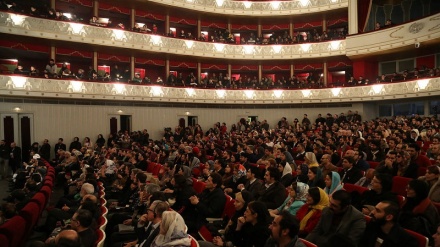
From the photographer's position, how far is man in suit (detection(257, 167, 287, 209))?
15.3 feet

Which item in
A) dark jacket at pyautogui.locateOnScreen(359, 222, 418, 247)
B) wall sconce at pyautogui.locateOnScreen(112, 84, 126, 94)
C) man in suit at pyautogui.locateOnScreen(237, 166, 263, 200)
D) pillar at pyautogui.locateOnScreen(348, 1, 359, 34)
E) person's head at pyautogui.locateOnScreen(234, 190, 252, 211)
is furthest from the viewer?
pillar at pyautogui.locateOnScreen(348, 1, 359, 34)

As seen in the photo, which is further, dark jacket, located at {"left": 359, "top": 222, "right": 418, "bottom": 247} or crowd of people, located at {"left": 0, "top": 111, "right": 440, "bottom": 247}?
crowd of people, located at {"left": 0, "top": 111, "right": 440, "bottom": 247}

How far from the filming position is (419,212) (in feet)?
11.2

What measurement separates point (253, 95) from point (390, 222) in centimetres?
1630

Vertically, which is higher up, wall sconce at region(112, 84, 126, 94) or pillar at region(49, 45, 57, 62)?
pillar at region(49, 45, 57, 62)

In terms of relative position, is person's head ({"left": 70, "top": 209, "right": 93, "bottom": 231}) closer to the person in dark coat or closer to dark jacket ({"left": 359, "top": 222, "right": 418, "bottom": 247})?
the person in dark coat

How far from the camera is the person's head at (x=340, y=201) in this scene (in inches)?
130

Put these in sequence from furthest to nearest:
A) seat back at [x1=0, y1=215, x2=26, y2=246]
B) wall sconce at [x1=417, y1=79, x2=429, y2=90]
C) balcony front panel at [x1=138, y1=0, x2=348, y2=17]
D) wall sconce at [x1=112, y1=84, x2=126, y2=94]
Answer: balcony front panel at [x1=138, y1=0, x2=348, y2=17]
wall sconce at [x1=112, y1=84, x2=126, y2=94]
wall sconce at [x1=417, y1=79, x2=429, y2=90]
seat back at [x1=0, y1=215, x2=26, y2=246]

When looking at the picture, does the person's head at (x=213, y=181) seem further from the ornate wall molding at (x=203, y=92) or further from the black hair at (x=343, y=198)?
the ornate wall molding at (x=203, y=92)

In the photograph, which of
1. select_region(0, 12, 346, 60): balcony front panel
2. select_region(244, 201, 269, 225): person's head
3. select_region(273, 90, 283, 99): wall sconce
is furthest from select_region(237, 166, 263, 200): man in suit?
select_region(273, 90, 283, 99): wall sconce

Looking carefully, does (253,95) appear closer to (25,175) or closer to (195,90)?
(195,90)

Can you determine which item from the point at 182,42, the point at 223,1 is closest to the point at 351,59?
the point at 223,1

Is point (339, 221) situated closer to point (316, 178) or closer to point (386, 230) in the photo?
Result: point (386, 230)

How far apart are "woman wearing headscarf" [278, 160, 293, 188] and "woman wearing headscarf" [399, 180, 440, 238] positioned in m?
2.20
